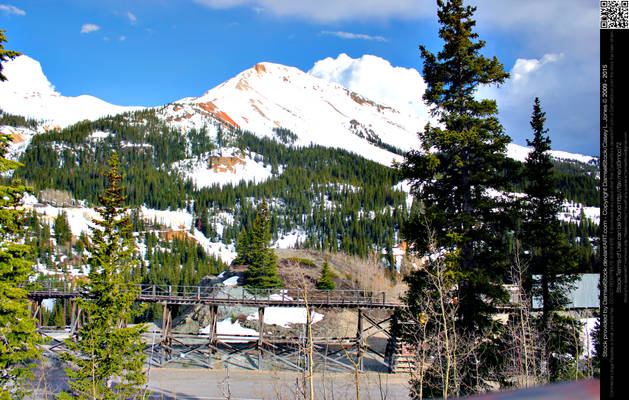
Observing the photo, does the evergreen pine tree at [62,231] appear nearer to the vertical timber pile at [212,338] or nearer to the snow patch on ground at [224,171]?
the snow patch on ground at [224,171]

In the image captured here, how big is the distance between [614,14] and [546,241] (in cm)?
1966

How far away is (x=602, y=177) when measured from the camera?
3.71 ft

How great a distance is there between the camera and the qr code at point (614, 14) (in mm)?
1044

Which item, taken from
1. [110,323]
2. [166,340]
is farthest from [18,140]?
[110,323]

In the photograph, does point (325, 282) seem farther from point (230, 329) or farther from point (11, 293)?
point (11, 293)

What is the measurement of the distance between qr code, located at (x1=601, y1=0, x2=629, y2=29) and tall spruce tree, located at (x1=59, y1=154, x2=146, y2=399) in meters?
15.9

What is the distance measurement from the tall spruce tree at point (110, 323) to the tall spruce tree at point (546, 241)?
16.7 metres

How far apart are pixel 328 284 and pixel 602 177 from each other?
135 ft

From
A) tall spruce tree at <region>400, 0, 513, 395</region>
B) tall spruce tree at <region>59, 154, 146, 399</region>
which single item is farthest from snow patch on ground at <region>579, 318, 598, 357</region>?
tall spruce tree at <region>59, 154, 146, 399</region>

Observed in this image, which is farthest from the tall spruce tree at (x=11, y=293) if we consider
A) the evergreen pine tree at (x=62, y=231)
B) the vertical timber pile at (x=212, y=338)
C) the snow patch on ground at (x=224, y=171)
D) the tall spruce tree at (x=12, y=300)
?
the snow patch on ground at (x=224, y=171)

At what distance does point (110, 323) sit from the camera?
14859 millimetres

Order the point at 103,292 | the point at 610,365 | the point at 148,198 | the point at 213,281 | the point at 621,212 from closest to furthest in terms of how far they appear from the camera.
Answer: the point at 610,365
the point at 621,212
the point at 103,292
the point at 213,281
the point at 148,198

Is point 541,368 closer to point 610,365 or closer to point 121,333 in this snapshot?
point 121,333

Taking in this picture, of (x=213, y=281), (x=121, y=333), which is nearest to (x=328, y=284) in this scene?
(x=213, y=281)
